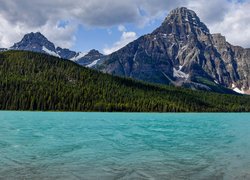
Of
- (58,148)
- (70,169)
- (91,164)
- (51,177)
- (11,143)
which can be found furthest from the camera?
(11,143)

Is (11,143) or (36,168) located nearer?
(36,168)

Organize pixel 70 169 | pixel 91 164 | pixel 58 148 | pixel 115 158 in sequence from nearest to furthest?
pixel 70 169
pixel 91 164
pixel 115 158
pixel 58 148

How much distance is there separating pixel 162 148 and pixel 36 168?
18344 millimetres

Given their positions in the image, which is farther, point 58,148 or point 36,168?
point 58,148

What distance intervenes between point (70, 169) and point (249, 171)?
14641mm

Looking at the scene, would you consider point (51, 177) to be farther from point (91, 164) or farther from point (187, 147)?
point (187, 147)

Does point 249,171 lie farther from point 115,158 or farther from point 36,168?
point 36,168

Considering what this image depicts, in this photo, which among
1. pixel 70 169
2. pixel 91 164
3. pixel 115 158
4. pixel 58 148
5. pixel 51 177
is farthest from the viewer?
pixel 58 148

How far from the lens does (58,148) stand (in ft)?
130

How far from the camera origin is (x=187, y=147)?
43.2m

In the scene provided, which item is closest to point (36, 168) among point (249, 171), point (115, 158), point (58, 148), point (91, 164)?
point (91, 164)

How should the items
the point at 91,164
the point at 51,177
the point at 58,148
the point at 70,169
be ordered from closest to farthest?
the point at 51,177 < the point at 70,169 < the point at 91,164 < the point at 58,148

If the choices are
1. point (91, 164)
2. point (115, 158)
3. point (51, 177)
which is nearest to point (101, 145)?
point (115, 158)

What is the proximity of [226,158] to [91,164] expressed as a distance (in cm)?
1437
